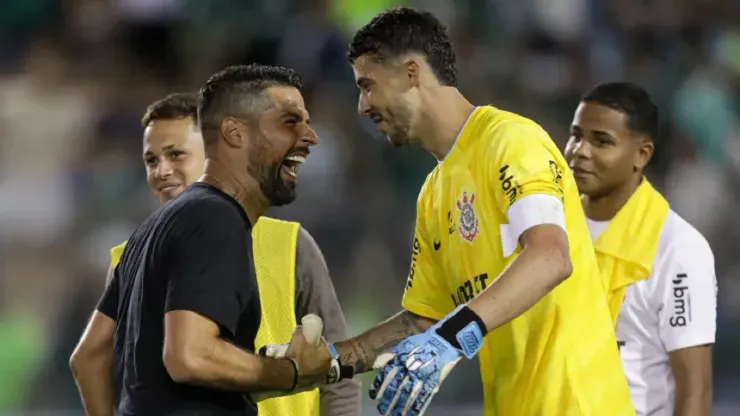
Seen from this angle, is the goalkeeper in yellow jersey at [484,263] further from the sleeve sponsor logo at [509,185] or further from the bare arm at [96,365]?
the bare arm at [96,365]

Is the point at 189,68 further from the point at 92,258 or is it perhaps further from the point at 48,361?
the point at 48,361

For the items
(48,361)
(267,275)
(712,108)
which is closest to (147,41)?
(48,361)

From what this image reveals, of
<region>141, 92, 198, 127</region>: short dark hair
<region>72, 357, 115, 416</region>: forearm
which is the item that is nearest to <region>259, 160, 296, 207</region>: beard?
<region>72, 357, 115, 416</region>: forearm

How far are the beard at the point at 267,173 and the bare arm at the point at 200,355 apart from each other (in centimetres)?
53

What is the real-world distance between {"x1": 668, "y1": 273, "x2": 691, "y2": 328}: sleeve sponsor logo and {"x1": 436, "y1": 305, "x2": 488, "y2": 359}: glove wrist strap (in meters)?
1.26

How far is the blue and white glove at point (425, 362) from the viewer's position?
288 cm

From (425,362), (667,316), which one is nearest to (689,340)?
(667,316)

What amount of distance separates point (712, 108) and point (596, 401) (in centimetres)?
537

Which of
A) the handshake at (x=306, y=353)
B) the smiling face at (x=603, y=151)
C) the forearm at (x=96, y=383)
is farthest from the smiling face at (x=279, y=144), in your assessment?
the smiling face at (x=603, y=151)

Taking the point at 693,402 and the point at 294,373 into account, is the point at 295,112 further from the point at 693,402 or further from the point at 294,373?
the point at 693,402

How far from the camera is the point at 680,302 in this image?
13.0 feet

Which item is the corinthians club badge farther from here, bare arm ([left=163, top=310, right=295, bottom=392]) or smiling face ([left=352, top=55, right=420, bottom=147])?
bare arm ([left=163, top=310, right=295, bottom=392])

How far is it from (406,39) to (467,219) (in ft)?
1.89

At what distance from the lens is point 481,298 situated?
9.64 ft
